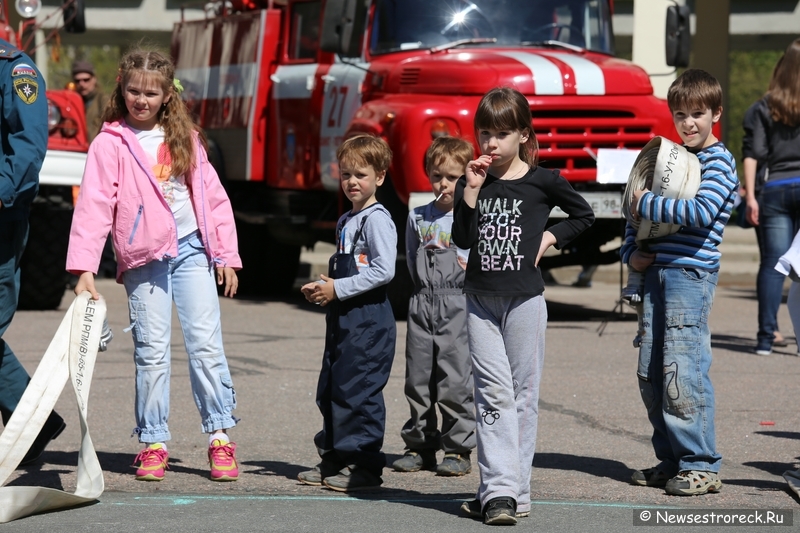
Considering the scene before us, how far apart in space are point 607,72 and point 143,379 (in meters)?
6.14

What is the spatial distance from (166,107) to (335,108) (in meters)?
6.03

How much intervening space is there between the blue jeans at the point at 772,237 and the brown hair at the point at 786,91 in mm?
453

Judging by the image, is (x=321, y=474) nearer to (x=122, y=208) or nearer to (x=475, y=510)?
(x=475, y=510)

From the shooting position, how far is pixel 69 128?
10.7 meters

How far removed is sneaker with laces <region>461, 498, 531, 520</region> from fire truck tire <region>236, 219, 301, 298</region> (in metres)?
9.24

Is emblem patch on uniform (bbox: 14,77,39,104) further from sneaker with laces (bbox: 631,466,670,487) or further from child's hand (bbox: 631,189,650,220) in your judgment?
sneaker with laces (bbox: 631,466,670,487)

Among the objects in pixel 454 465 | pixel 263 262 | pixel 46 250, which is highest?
pixel 46 250

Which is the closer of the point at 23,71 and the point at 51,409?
the point at 51,409

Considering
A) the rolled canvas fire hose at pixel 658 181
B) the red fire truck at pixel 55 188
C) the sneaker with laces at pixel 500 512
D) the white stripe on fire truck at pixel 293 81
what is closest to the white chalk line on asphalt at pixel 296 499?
the sneaker with laces at pixel 500 512

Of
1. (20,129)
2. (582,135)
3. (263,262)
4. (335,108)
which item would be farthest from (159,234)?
(263,262)

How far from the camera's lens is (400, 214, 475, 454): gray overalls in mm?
5695

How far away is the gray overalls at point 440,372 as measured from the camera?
5695 millimetres

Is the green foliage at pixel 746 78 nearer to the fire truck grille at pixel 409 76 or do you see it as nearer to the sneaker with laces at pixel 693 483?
the fire truck grille at pixel 409 76

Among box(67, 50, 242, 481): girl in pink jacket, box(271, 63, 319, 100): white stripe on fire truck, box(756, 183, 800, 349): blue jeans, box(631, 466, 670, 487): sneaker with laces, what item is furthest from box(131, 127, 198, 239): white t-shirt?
box(271, 63, 319, 100): white stripe on fire truck
